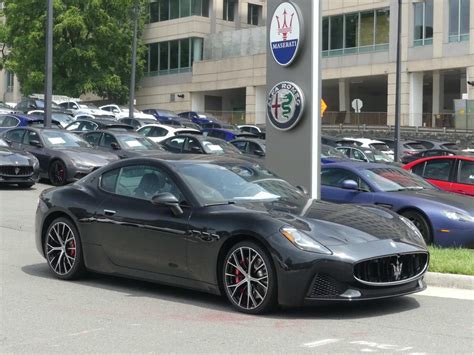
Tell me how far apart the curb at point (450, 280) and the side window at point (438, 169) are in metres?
6.63

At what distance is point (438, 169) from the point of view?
14969 millimetres

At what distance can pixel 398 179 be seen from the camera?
42.0ft

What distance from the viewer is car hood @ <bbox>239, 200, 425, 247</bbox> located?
270 inches

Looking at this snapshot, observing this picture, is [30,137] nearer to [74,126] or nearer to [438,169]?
[74,126]

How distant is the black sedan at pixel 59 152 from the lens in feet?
62.4

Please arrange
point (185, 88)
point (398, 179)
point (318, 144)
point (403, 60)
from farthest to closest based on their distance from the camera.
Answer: point (185, 88) < point (403, 60) < point (398, 179) < point (318, 144)

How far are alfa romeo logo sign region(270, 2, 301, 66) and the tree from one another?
42.0 meters

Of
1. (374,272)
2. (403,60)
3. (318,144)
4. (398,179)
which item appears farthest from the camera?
(403,60)

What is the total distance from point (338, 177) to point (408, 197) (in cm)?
179

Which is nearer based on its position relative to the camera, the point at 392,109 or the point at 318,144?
the point at 318,144

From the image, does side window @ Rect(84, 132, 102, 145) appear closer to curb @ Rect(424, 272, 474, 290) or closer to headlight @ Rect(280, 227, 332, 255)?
curb @ Rect(424, 272, 474, 290)

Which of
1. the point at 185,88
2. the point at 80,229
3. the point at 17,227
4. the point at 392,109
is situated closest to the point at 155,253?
the point at 80,229

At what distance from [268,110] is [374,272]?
5.70m

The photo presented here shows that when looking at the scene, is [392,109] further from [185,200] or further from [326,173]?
[185,200]
